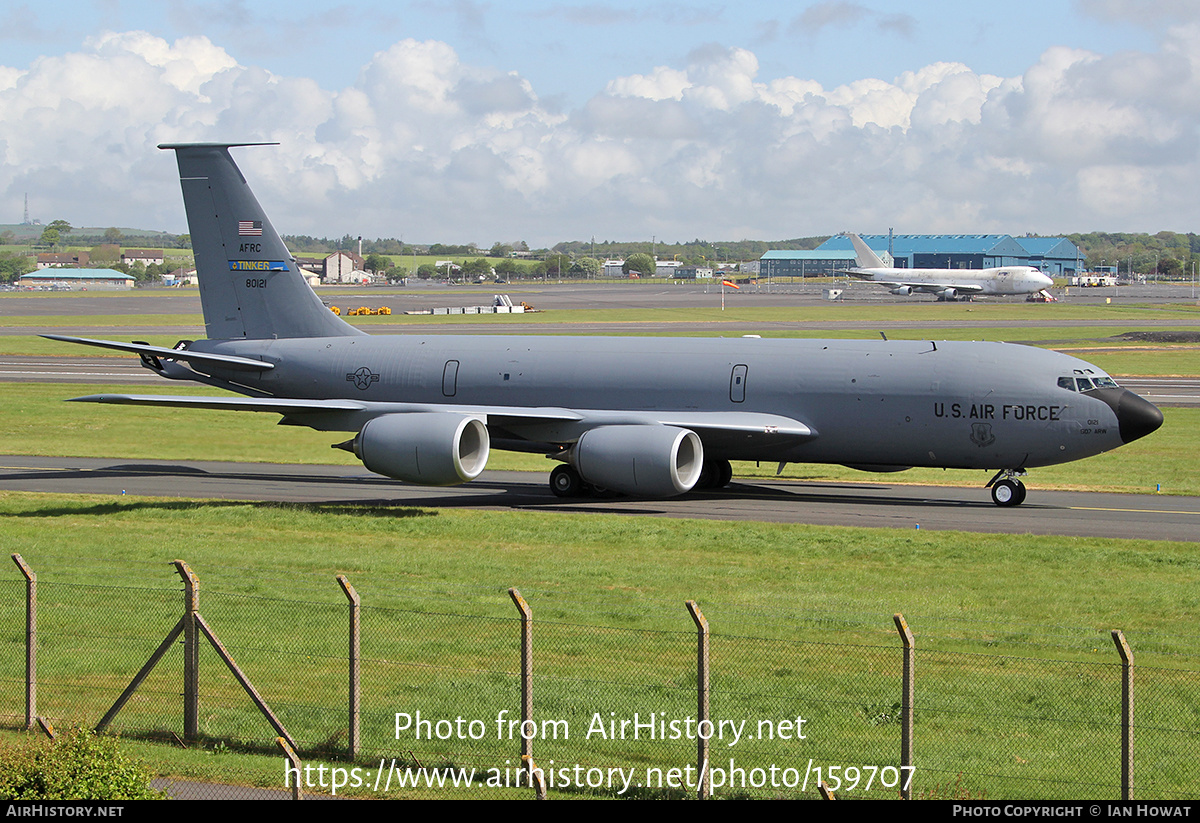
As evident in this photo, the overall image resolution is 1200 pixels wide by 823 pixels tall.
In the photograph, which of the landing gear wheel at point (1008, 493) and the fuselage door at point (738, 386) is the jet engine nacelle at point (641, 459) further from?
the landing gear wheel at point (1008, 493)

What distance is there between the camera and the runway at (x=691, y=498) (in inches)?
1180

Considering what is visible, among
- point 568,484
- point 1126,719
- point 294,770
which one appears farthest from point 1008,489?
point 294,770

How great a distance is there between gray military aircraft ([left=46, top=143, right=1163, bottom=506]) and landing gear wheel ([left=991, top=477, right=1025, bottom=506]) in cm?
4

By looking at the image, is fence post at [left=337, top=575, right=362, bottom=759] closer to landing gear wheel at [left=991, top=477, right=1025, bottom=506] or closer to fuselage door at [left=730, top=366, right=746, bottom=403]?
fuselage door at [left=730, top=366, right=746, bottom=403]

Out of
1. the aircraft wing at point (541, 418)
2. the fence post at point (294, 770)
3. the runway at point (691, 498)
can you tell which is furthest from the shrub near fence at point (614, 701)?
the aircraft wing at point (541, 418)

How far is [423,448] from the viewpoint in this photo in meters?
31.8

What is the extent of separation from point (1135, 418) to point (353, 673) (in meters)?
23.8

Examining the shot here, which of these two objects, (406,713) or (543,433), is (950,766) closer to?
(406,713)

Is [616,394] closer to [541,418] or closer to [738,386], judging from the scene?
[541,418]

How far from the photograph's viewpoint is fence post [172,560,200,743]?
1370 centimetres
